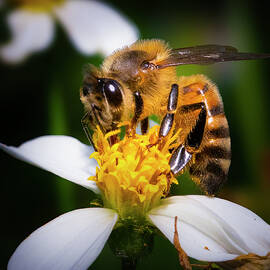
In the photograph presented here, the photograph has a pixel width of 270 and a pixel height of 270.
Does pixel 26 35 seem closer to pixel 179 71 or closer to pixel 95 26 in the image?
pixel 95 26

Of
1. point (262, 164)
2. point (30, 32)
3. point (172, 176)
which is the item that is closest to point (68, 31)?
point (30, 32)

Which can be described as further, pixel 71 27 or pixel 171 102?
pixel 71 27

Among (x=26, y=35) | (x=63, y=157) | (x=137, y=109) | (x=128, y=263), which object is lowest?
(x=128, y=263)

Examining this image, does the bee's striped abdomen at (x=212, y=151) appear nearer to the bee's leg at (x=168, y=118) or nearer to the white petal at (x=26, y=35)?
the bee's leg at (x=168, y=118)

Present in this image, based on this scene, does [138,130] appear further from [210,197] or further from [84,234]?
[84,234]

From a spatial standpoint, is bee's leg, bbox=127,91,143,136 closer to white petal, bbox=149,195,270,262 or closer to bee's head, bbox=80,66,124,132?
bee's head, bbox=80,66,124,132

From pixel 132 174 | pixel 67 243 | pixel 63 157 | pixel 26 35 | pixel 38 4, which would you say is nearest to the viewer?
pixel 67 243

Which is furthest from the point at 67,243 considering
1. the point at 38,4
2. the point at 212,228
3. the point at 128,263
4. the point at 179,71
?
the point at 38,4
